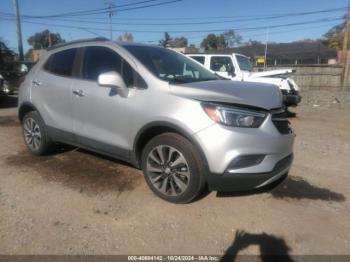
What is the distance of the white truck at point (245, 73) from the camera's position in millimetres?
10062

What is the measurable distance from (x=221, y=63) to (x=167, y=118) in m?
8.16

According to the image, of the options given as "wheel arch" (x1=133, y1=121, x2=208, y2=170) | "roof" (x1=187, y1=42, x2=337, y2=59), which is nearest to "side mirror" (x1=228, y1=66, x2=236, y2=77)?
"wheel arch" (x1=133, y1=121, x2=208, y2=170)

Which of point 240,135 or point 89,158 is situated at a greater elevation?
point 240,135

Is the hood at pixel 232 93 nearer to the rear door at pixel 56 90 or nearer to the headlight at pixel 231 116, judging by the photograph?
the headlight at pixel 231 116

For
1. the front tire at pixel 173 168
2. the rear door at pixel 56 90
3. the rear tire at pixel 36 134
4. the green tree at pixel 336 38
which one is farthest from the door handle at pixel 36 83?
the green tree at pixel 336 38

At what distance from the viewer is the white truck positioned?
10.1m

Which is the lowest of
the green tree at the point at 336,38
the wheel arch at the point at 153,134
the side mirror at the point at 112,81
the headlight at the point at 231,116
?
the wheel arch at the point at 153,134

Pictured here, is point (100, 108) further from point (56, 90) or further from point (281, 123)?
point (281, 123)

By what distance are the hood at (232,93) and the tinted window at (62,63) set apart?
190cm

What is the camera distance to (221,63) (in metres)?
A: 11.3

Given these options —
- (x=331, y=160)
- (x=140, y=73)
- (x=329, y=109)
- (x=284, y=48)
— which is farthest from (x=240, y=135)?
(x=284, y=48)

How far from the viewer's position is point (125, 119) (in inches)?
158

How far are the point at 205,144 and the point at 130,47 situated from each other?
180 cm

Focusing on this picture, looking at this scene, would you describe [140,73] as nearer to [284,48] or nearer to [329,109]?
[329,109]
